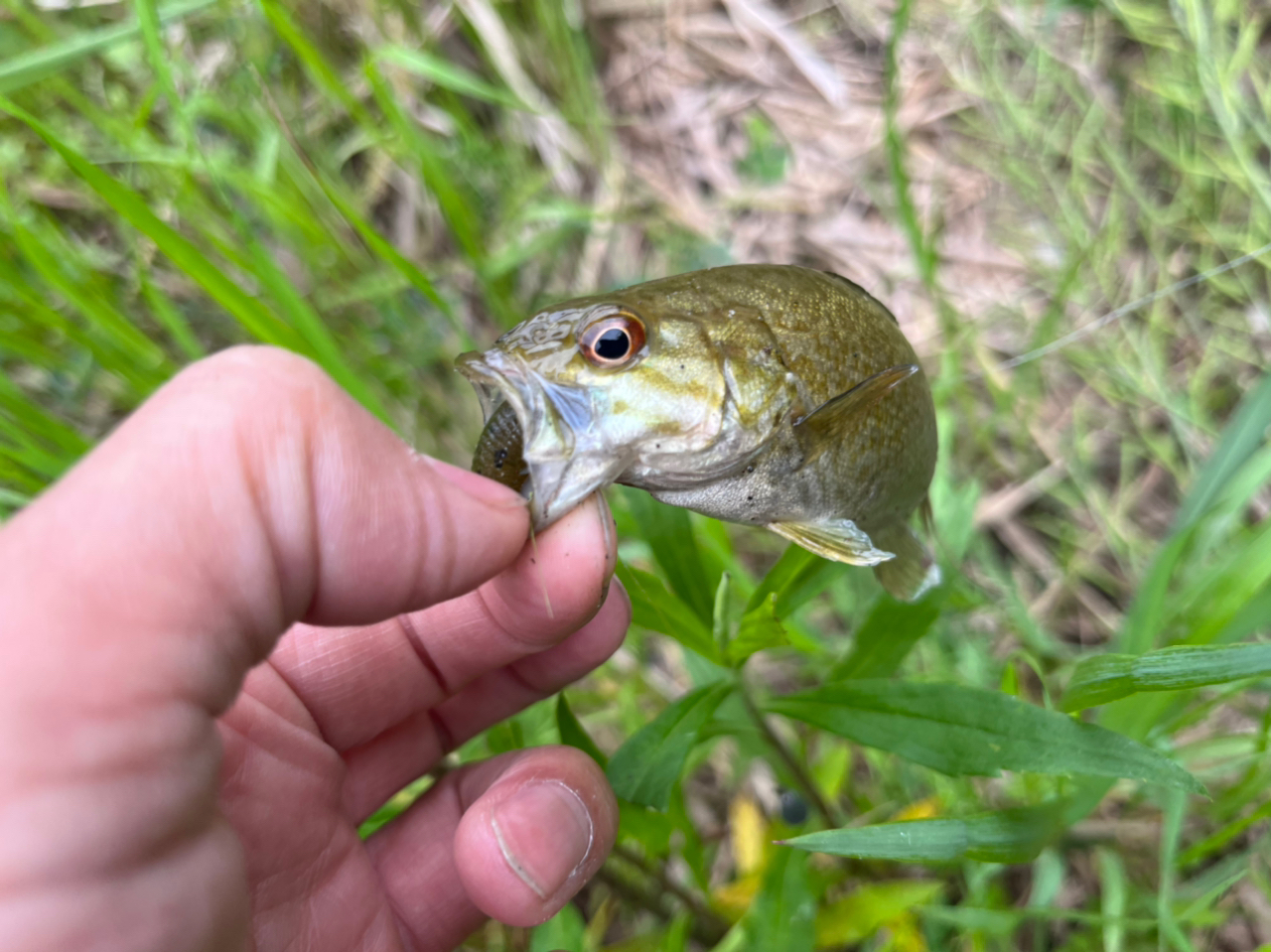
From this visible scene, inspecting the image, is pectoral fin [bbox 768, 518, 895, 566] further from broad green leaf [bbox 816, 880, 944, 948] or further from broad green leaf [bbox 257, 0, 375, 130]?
broad green leaf [bbox 257, 0, 375, 130]

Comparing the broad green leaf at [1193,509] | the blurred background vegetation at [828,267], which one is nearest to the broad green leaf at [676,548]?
the blurred background vegetation at [828,267]

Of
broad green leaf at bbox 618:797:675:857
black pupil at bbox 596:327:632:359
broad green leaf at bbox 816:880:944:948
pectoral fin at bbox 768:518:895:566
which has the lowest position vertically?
broad green leaf at bbox 816:880:944:948

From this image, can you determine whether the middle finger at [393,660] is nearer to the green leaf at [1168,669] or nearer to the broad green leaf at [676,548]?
the broad green leaf at [676,548]

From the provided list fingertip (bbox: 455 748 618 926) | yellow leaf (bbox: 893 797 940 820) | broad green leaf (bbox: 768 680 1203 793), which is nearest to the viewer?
broad green leaf (bbox: 768 680 1203 793)

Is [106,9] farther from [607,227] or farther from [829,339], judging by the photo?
[829,339]

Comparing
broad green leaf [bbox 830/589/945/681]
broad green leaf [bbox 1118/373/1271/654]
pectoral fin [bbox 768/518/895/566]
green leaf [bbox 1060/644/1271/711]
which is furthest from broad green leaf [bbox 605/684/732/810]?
broad green leaf [bbox 1118/373/1271/654]

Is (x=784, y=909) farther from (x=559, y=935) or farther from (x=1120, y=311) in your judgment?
(x=1120, y=311)
